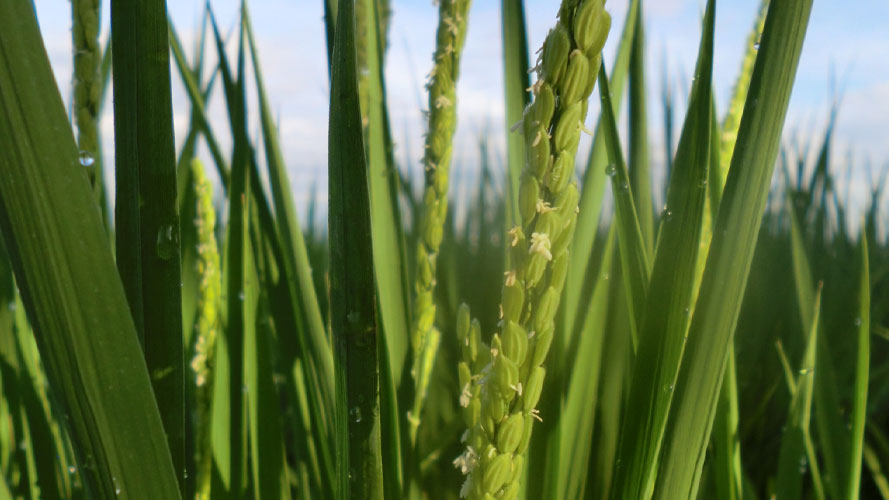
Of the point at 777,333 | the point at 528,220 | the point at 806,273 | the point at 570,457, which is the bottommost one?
the point at 777,333

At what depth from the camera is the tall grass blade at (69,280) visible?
0.26 m

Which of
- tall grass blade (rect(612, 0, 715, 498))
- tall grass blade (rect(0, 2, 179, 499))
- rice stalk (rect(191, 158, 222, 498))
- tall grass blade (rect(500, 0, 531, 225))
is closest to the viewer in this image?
tall grass blade (rect(0, 2, 179, 499))

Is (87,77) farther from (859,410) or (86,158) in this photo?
(859,410)

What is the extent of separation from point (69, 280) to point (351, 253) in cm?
13

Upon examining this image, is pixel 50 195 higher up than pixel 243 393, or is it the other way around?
pixel 50 195

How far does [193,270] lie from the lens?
0.84 m

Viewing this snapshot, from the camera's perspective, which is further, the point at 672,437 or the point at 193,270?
the point at 193,270

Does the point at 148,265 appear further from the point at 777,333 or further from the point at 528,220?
the point at 777,333

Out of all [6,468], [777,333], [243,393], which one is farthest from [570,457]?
[777,333]

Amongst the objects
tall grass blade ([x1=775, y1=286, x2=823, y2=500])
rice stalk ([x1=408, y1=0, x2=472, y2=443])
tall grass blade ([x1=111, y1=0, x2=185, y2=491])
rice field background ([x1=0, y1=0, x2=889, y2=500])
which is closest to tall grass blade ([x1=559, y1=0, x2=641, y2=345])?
rice field background ([x1=0, y1=0, x2=889, y2=500])

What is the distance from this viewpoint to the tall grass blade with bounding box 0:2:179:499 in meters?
0.26

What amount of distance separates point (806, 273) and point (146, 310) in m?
0.77

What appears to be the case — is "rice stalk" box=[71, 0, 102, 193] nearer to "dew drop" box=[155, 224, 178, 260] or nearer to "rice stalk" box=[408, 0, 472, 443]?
"dew drop" box=[155, 224, 178, 260]

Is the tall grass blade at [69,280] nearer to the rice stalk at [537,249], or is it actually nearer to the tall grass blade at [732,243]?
the rice stalk at [537,249]
